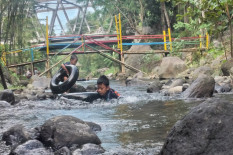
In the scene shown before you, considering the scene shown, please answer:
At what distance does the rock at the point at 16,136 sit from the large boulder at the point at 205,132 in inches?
67.0

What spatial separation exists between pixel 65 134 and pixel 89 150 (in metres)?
0.38

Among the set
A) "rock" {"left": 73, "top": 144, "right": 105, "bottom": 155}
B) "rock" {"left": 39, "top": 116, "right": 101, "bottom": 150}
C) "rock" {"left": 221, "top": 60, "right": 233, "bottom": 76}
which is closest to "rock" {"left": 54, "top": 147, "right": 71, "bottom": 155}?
"rock" {"left": 73, "top": 144, "right": 105, "bottom": 155}

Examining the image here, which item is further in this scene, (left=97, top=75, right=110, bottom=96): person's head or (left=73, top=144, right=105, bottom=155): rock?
(left=97, top=75, right=110, bottom=96): person's head

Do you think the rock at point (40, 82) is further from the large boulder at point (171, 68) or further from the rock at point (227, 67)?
the rock at point (227, 67)


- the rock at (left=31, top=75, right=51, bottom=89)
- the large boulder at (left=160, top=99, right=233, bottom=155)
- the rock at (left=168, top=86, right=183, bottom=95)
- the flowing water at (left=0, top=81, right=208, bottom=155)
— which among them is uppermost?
the large boulder at (left=160, top=99, right=233, bottom=155)

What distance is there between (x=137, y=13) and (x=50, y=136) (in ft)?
82.1

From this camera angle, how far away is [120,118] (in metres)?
6.05

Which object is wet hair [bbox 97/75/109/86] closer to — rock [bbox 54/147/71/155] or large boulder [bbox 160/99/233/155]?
rock [bbox 54/147/71/155]

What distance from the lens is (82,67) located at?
1502 inches

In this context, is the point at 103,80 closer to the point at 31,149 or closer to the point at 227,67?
the point at 31,149

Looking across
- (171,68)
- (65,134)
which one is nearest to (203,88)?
(65,134)

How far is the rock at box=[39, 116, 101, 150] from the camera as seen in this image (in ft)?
12.6

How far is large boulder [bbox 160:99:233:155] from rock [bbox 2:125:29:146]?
1.70 metres

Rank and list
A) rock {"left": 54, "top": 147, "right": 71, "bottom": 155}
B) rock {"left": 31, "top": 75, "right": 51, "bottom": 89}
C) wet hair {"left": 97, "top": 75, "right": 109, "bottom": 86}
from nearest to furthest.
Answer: rock {"left": 54, "top": 147, "right": 71, "bottom": 155}
wet hair {"left": 97, "top": 75, "right": 109, "bottom": 86}
rock {"left": 31, "top": 75, "right": 51, "bottom": 89}
